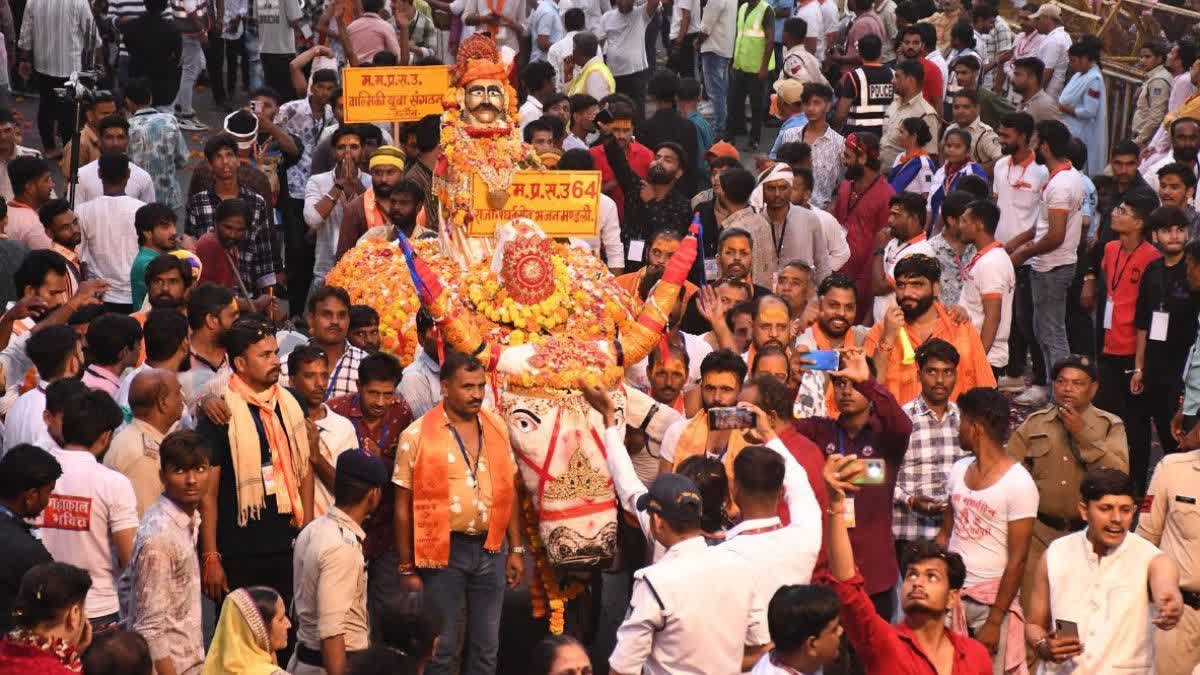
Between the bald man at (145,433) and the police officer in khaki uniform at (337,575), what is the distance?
93cm

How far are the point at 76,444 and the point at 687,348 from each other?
3.74 meters

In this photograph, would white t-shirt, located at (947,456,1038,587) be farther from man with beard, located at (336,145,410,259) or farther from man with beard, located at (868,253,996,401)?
man with beard, located at (336,145,410,259)

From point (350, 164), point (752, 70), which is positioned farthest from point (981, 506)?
point (752, 70)

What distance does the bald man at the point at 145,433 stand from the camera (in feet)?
27.5

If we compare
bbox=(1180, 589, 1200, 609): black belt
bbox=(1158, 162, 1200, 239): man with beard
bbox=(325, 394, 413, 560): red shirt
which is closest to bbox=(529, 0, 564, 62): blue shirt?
bbox=(1158, 162, 1200, 239): man with beard

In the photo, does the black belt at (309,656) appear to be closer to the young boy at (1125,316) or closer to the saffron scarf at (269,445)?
the saffron scarf at (269,445)

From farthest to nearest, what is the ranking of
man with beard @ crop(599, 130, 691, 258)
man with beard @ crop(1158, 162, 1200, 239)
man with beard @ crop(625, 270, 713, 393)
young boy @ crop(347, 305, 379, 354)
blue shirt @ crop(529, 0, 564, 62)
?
blue shirt @ crop(529, 0, 564, 62), man with beard @ crop(599, 130, 691, 258), man with beard @ crop(1158, 162, 1200, 239), man with beard @ crop(625, 270, 713, 393), young boy @ crop(347, 305, 379, 354)

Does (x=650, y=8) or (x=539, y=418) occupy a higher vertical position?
(x=650, y=8)

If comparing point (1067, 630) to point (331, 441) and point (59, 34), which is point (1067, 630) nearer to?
point (331, 441)

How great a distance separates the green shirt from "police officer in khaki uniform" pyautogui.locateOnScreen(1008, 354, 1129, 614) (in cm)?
512

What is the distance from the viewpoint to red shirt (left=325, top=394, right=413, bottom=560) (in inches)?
355

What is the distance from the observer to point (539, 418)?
8914 mm

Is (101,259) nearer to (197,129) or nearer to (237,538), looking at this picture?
(237,538)

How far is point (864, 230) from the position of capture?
541 inches
